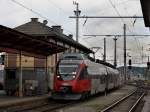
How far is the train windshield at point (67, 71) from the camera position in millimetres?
32125

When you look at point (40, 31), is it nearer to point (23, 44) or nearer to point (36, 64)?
point (36, 64)

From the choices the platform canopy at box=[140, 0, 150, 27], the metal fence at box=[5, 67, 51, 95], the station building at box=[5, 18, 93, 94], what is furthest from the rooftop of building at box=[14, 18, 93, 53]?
the platform canopy at box=[140, 0, 150, 27]

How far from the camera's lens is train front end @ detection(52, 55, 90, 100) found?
31938 millimetres

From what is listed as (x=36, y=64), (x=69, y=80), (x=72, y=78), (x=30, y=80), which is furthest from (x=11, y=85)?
(x=36, y=64)

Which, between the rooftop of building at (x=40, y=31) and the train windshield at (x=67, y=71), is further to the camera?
the rooftop of building at (x=40, y=31)

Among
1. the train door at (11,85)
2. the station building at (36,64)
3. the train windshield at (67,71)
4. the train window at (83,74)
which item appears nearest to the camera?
the train windshield at (67,71)

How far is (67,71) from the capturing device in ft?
106

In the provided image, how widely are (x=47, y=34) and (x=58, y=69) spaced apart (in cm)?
2147

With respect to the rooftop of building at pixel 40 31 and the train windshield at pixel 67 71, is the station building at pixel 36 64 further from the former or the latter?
the train windshield at pixel 67 71

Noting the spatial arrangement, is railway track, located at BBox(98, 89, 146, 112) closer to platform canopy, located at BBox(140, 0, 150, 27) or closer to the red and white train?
the red and white train

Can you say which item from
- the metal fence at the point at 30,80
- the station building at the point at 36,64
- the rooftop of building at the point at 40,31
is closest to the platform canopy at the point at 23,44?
the station building at the point at 36,64

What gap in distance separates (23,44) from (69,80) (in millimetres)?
3852

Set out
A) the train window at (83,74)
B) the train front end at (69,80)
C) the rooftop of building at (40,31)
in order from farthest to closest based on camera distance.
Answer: the rooftop of building at (40,31), the train window at (83,74), the train front end at (69,80)

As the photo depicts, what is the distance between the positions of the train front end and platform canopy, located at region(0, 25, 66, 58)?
6.80ft
